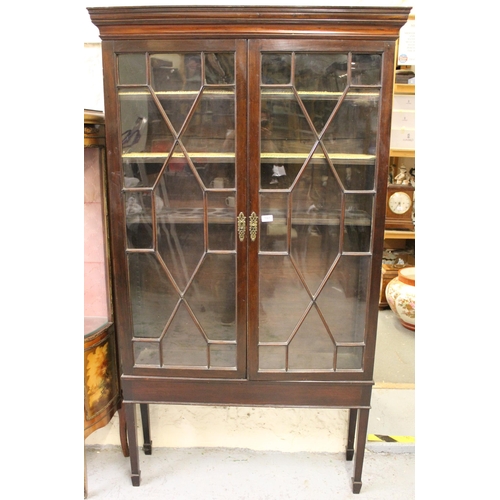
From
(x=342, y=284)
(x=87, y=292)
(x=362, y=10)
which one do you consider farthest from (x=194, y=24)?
(x=87, y=292)

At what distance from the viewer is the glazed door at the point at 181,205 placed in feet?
4.53

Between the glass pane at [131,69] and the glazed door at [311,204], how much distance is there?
1.16ft

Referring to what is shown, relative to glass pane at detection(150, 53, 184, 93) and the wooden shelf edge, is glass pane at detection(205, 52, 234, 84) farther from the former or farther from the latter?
the wooden shelf edge

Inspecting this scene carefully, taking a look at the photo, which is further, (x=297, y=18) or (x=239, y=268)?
(x=239, y=268)

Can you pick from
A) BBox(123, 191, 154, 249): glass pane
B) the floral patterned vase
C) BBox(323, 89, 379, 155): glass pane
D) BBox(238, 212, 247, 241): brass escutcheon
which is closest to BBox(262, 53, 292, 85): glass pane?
BBox(323, 89, 379, 155): glass pane

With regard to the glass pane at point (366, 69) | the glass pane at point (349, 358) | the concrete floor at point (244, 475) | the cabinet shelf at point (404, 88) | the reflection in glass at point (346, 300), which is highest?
the cabinet shelf at point (404, 88)

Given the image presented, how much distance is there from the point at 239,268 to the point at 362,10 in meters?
0.89

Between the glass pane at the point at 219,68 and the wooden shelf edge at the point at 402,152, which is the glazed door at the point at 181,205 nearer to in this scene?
the glass pane at the point at 219,68

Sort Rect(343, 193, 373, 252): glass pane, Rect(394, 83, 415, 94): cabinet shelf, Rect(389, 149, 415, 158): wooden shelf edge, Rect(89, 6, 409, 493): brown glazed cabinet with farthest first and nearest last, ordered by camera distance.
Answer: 1. Rect(389, 149, 415, 158): wooden shelf edge
2. Rect(394, 83, 415, 94): cabinet shelf
3. Rect(343, 193, 373, 252): glass pane
4. Rect(89, 6, 409, 493): brown glazed cabinet

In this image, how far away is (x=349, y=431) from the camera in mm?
1845

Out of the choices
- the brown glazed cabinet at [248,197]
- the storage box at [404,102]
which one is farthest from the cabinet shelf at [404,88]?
the brown glazed cabinet at [248,197]

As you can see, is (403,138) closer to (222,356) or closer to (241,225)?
(241,225)

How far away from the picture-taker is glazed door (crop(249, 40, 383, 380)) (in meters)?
1.37
